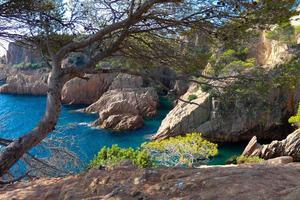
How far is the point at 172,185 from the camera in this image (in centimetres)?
482

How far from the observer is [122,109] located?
32.4m

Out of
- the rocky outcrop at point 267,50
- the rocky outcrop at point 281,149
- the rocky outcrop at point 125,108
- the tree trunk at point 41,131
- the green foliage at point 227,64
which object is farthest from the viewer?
the rocky outcrop at point 125,108

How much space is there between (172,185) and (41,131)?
2.04 m

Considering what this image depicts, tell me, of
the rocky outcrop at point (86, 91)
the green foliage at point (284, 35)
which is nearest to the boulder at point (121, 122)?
the green foliage at point (284, 35)

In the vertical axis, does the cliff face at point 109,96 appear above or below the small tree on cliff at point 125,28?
below

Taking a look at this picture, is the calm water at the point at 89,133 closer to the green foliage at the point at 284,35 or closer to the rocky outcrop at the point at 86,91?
the rocky outcrop at the point at 86,91

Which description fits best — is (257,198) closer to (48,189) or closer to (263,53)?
(48,189)

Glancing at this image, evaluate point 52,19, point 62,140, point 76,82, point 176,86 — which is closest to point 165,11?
point 52,19

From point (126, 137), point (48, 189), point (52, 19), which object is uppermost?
point (52, 19)

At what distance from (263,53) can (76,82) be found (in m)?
22.8

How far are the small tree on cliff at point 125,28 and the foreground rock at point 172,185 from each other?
869 mm

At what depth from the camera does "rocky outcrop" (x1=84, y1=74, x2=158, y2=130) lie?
1195 inches

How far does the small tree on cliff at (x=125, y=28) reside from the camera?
5887 mm

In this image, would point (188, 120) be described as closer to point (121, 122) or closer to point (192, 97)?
point (192, 97)
